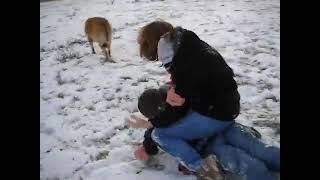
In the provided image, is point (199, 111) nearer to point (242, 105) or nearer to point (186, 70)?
point (186, 70)

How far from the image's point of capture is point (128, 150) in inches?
80.4

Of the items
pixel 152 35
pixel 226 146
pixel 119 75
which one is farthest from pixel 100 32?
pixel 226 146

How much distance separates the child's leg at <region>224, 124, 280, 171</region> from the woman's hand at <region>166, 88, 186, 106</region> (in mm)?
251

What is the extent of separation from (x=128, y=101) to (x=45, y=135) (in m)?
0.46

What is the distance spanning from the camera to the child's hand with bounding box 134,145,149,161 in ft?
6.45

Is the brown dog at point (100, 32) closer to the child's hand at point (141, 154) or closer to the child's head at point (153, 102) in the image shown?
the child's head at point (153, 102)

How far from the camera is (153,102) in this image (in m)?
1.91

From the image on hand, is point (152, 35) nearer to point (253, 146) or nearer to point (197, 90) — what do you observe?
point (197, 90)

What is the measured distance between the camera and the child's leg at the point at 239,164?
169 centimetres

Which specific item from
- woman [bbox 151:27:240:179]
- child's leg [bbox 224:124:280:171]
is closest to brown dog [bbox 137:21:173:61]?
woman [bbox 151:27:240:179]

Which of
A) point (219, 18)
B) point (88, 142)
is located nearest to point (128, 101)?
point (88, 142)

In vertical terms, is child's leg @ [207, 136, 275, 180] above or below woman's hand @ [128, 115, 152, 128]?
below

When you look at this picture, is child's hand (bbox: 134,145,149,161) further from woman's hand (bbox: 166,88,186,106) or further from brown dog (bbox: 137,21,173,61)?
brown dog (bbox: 137,21,173,61)

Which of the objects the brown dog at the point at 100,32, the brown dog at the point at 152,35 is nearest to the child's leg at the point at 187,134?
the brown dog at the point at 152,35
